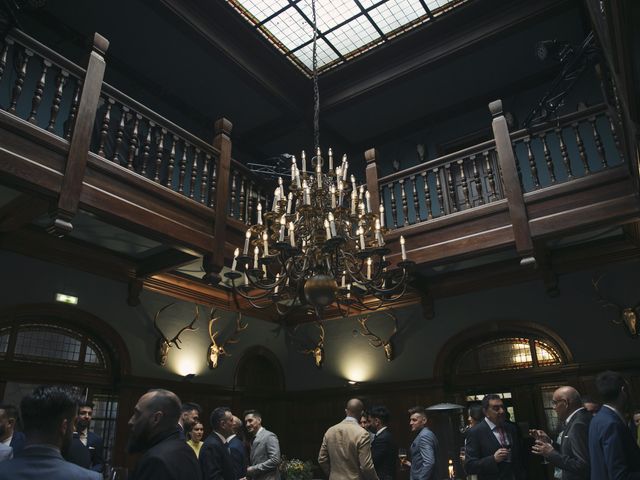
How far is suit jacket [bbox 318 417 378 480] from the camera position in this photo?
4.54m

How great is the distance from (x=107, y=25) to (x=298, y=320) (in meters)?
5.92

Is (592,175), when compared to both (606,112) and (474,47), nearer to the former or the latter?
(606,112)

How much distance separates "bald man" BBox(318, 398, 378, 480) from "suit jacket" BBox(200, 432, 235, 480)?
1.05 metres

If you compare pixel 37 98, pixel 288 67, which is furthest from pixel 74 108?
pixel 288 67

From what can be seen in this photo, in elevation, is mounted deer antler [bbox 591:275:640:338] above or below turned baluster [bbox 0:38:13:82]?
below

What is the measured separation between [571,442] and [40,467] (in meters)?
3.16

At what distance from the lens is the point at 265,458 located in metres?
5.02

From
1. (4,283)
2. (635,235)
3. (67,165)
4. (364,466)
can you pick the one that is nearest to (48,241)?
(4,283)

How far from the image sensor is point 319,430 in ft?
28.8

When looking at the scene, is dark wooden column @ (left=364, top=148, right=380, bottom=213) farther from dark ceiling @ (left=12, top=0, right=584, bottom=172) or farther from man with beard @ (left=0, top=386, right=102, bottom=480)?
man with beard @ (left=0, top=386, right=102, bottom=480)

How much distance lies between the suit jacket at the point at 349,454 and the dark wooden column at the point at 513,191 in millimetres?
2515

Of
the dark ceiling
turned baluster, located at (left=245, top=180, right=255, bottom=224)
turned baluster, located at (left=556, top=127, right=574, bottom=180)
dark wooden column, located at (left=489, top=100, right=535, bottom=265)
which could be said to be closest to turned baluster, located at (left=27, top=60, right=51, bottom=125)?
the dark ceiling

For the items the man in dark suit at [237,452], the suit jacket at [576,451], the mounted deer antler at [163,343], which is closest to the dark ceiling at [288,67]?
the mounted deer antler at [163,343]

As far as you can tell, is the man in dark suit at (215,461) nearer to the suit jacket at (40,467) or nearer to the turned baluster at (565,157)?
the suit jacket at (40,467)
